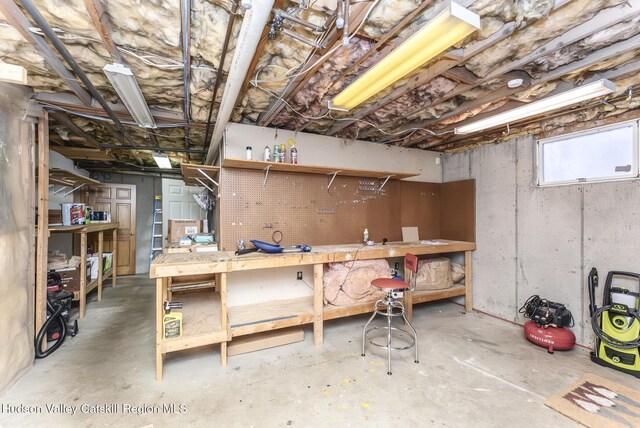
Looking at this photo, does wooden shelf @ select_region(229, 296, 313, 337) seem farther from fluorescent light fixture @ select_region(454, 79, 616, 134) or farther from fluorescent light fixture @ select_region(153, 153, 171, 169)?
fluorescent light fixture @ select_region(153, 153, 171, 169)

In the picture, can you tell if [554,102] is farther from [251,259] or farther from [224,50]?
[251,259]

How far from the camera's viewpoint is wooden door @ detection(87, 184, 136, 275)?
5746 mm

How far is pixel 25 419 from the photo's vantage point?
5.89 feet

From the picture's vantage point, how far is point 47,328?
2598mm

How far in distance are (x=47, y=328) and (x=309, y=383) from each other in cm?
250

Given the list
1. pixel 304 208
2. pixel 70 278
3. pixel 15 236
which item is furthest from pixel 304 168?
pixel 70 278

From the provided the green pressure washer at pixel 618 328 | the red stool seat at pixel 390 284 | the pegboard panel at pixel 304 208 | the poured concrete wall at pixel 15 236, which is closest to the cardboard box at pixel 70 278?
the poured concrete wall at pixel 15 236

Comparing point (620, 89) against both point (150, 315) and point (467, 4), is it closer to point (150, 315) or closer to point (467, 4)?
point (467, 4)

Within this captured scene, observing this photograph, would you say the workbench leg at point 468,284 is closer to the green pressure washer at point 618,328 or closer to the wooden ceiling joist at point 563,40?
the green pressure washer at point 618,328

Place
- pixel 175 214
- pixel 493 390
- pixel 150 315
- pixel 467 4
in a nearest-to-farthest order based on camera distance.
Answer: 1. pixel 467 4
2. pixel 493 390
3. pixel 150 315
4. pixel 175 214

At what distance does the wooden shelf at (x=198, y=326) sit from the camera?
7.36 ft

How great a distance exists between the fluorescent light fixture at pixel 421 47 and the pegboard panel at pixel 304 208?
1397 millimetres

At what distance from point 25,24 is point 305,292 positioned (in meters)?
3.09

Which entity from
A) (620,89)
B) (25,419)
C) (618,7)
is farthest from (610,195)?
(25,419)
